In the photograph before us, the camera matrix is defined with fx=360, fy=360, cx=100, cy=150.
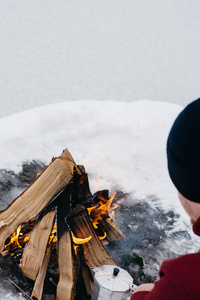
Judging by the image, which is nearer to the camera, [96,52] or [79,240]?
[79,240]

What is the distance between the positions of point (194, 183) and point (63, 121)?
2.79 metres

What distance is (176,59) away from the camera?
21.0 feet

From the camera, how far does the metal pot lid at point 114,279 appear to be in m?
1.96

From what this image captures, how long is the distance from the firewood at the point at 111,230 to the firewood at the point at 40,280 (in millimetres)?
488

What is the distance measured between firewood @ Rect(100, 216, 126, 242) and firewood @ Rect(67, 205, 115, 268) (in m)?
0.22

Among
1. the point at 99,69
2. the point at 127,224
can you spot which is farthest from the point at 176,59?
the point at 127,224

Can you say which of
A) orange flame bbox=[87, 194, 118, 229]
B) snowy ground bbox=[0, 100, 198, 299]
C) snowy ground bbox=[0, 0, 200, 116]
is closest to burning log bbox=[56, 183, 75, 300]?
orange flame bbox=[87, 194, 118, 229]

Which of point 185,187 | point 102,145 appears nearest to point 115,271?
point 185,187

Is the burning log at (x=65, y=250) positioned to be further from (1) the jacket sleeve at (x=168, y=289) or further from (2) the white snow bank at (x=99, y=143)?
(1) the jacket sleeve at (x=168, y=289)

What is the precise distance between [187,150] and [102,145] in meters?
2.70

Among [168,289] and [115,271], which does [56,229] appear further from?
[168,289]

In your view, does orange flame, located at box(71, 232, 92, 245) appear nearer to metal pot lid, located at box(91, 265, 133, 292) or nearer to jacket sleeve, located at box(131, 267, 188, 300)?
metal pot lid, located at box(91, 265, 133, 292)

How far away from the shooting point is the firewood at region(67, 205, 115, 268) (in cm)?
235

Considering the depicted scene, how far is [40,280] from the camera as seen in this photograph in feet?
7.32
